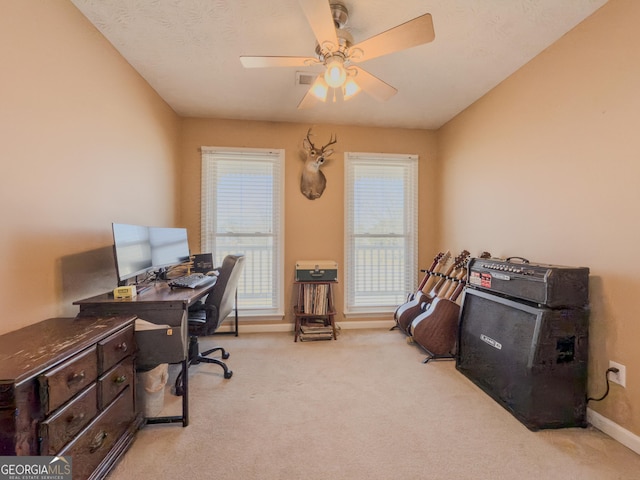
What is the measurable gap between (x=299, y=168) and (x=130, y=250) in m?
2.10

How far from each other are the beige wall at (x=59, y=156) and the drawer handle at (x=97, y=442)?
0.66m

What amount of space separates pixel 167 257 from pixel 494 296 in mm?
2672

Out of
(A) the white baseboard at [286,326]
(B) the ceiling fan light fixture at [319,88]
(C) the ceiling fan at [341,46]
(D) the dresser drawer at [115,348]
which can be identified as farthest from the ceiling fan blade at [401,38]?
(A) the white baseboard at [286,326]

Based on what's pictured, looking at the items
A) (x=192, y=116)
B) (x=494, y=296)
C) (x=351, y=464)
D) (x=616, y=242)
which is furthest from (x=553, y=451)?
(x=192, y=116)

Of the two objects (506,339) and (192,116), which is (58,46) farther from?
(506,339)

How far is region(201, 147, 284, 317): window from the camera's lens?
3377 mm

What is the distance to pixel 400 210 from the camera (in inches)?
144

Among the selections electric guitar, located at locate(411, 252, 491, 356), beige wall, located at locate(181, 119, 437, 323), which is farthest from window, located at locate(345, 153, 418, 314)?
electric guitar, located at locate(411, 252, 491, 356)

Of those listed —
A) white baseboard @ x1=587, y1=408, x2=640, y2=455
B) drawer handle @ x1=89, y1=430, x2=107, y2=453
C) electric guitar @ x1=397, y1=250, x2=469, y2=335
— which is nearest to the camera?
drawer handle @ x1=89, y1=430, x2=107, y2=453

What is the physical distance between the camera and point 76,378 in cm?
115

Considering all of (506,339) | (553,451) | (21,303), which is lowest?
(553,451)

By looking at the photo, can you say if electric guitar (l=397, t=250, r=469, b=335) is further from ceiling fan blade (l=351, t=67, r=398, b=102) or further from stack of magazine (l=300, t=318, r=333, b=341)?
ceiling fan blade (l=351, t=67, r=398, b=102)

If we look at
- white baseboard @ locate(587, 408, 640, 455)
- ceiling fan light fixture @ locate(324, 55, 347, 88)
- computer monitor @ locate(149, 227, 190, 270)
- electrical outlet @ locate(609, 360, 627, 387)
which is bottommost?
white baseboard @ locate(587, 408, 640, 455)

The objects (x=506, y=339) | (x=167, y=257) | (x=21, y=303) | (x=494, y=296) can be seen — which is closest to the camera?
(x=21, y=303)
